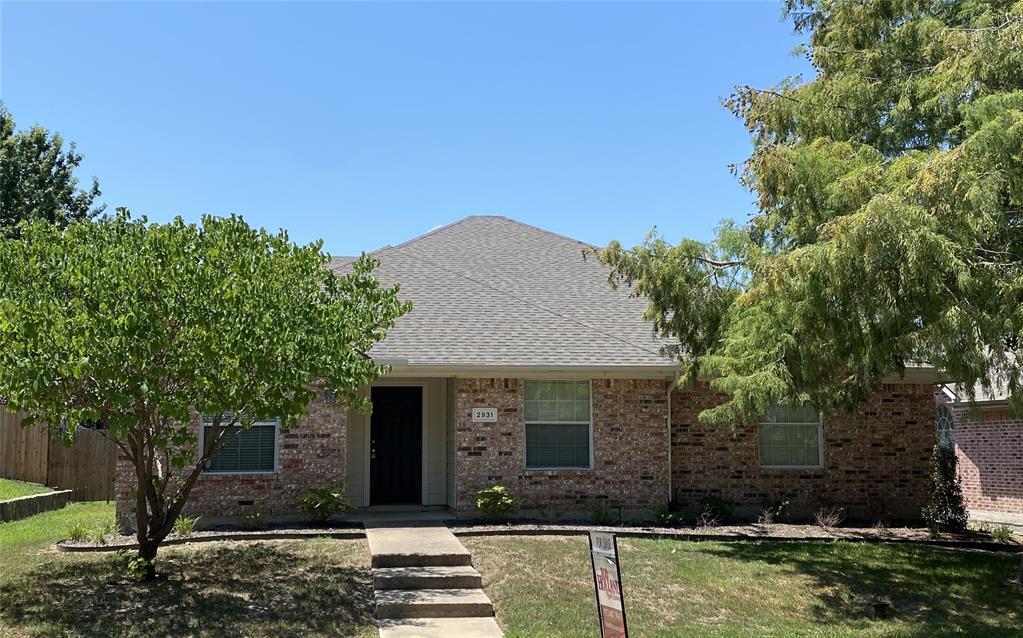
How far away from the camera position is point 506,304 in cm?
1589

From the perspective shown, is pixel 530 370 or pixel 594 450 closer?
pixel 530 370

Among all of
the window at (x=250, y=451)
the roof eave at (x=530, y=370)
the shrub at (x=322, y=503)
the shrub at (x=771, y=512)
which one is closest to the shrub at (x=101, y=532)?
the window at (x=250, y=451)

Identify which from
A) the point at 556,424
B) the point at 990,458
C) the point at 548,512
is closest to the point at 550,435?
the point at 556,424

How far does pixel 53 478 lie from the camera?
18.5 m

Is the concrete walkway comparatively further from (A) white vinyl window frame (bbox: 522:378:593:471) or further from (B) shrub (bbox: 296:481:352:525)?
(A) white vinyl window frame (bbox: 522:378:593:471)

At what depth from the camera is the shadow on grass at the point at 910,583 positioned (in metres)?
8.95

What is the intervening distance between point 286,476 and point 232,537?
66.6 inches

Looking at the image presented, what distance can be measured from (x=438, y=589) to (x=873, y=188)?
586 cm

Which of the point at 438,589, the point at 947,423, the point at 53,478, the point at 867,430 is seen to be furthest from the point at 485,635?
the point at 947,423

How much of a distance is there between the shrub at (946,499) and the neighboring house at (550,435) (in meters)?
0.41

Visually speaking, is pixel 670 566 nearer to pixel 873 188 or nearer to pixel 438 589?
pixel 438 589

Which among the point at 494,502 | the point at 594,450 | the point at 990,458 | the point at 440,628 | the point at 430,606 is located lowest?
the point at 440,628

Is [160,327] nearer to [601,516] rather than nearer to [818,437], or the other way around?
[601,516]

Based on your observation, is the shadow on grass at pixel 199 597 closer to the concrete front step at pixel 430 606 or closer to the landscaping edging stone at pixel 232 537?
the concrete front step at pixel 430 606
